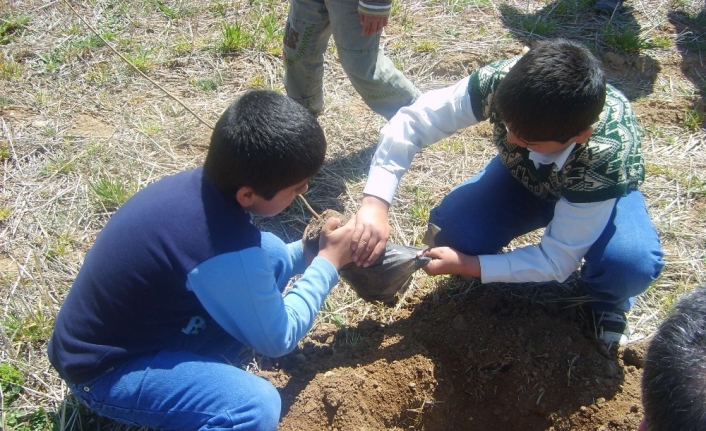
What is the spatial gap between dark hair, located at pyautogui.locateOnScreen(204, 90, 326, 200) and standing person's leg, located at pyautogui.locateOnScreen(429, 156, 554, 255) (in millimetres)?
840

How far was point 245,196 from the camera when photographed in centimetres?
170

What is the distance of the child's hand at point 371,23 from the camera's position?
2713 millimetres

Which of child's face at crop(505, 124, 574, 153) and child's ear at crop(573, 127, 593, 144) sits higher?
child's ear at crop(573, 127, 593, 144)

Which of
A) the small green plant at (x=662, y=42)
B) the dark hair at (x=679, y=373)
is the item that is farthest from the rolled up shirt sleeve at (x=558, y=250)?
the small green plant at (x=662, y=42)

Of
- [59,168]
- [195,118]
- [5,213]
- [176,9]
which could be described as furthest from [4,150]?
[176,9]

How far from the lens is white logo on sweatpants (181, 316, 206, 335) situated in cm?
189

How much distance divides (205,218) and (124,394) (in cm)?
56

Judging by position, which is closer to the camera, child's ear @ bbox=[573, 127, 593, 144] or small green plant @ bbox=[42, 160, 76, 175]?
child's ear @ bbox=[573, 127, 593, 144]

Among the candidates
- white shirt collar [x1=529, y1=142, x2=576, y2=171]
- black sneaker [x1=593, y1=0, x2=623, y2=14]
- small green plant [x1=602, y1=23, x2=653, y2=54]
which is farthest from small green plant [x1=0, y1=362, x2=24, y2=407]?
black sneaker [x1=593, y1=0, x2=623, y2=14]

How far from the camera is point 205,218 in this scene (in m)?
1.65

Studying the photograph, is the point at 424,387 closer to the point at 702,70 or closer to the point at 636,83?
the point at 636,83

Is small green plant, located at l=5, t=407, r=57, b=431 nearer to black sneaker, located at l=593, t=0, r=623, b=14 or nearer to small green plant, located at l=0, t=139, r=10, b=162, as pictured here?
small green plant, located at l=0, t=139, r=10, b=162

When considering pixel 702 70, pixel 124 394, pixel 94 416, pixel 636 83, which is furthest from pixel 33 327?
pixel 702 70

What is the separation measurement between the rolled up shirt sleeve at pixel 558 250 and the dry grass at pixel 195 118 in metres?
0.36
